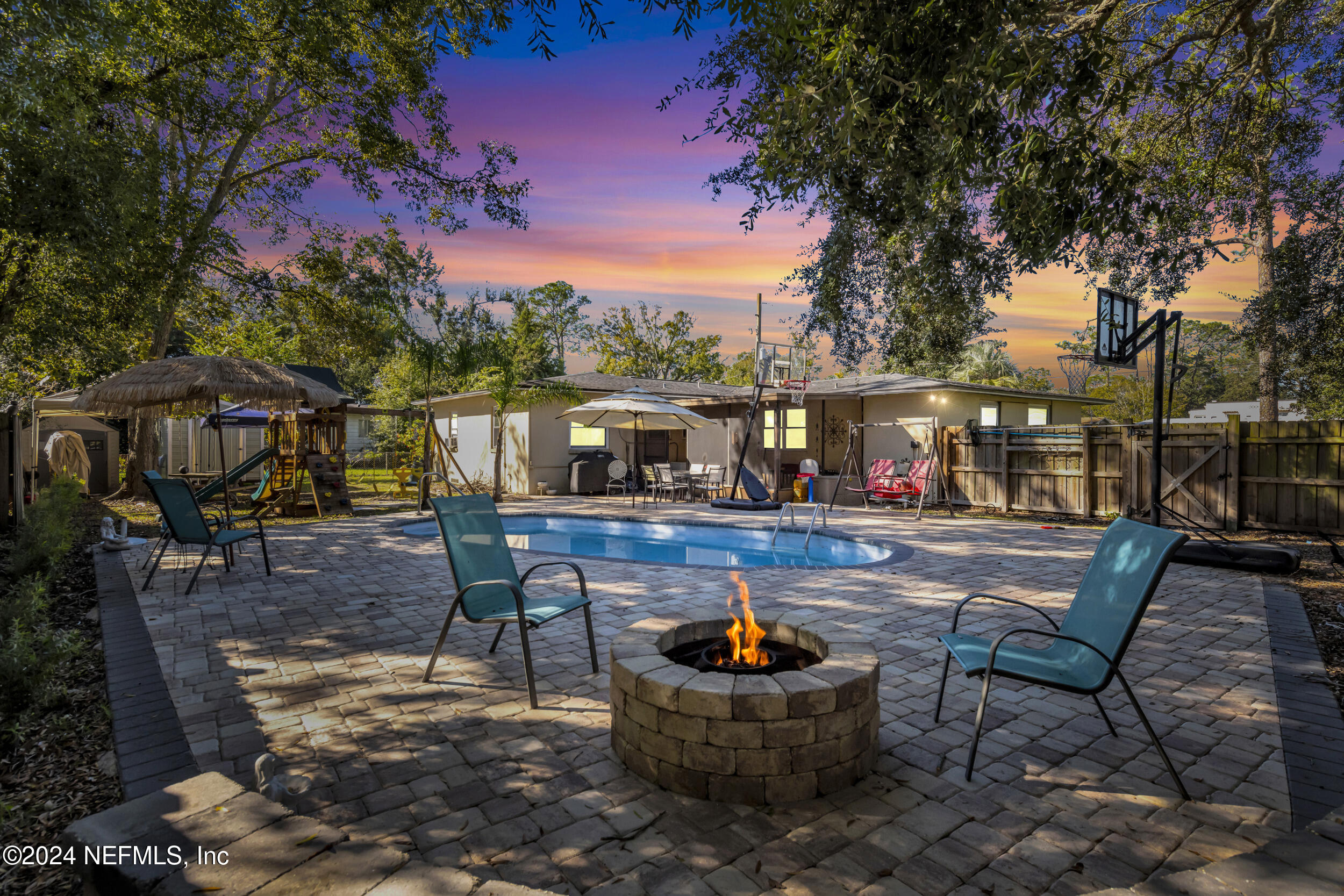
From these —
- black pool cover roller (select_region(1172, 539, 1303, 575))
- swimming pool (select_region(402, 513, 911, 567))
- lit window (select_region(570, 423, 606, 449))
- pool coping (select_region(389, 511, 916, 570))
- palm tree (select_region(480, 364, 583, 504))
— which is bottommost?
swimming pool (select_region(402, 513, 911, 567))

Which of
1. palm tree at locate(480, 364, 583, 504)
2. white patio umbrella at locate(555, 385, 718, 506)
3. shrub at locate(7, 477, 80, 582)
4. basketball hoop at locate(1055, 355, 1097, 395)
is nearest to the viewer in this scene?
shrub at locate(7, 477, 80, 582)

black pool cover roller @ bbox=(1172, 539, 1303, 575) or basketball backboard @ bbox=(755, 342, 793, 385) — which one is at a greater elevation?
basketball backboard @ bbox=(755, 342, 793, 385)

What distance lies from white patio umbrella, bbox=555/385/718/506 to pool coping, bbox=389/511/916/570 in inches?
64.4

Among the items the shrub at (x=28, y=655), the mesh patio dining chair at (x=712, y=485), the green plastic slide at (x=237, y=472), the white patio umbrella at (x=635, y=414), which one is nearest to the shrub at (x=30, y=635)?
the shrub at (x=28, y=655)

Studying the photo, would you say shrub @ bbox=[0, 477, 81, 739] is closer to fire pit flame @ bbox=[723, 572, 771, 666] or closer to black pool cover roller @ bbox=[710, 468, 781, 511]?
fire pit flame @ bbox=[723, 572, 771, 666]

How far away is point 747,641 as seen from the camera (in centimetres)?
310

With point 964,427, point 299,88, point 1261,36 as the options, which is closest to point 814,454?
point 964,427

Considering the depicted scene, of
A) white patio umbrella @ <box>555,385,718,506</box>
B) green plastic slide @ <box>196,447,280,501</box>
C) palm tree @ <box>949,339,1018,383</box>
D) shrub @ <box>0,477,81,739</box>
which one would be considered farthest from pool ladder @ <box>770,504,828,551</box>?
palm tree @ <box>949,339,1018,383</box>

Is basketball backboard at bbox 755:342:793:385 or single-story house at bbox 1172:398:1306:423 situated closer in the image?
basketball backboard at bbox 755:342:793:385

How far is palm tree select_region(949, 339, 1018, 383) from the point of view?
1316 inches

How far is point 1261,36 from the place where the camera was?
7.29m

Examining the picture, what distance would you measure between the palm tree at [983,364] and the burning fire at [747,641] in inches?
1290

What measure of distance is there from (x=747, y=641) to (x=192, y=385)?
7827 millimetres

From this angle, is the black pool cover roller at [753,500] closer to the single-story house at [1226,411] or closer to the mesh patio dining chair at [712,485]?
the mesh patio dining chair at [712,485]
